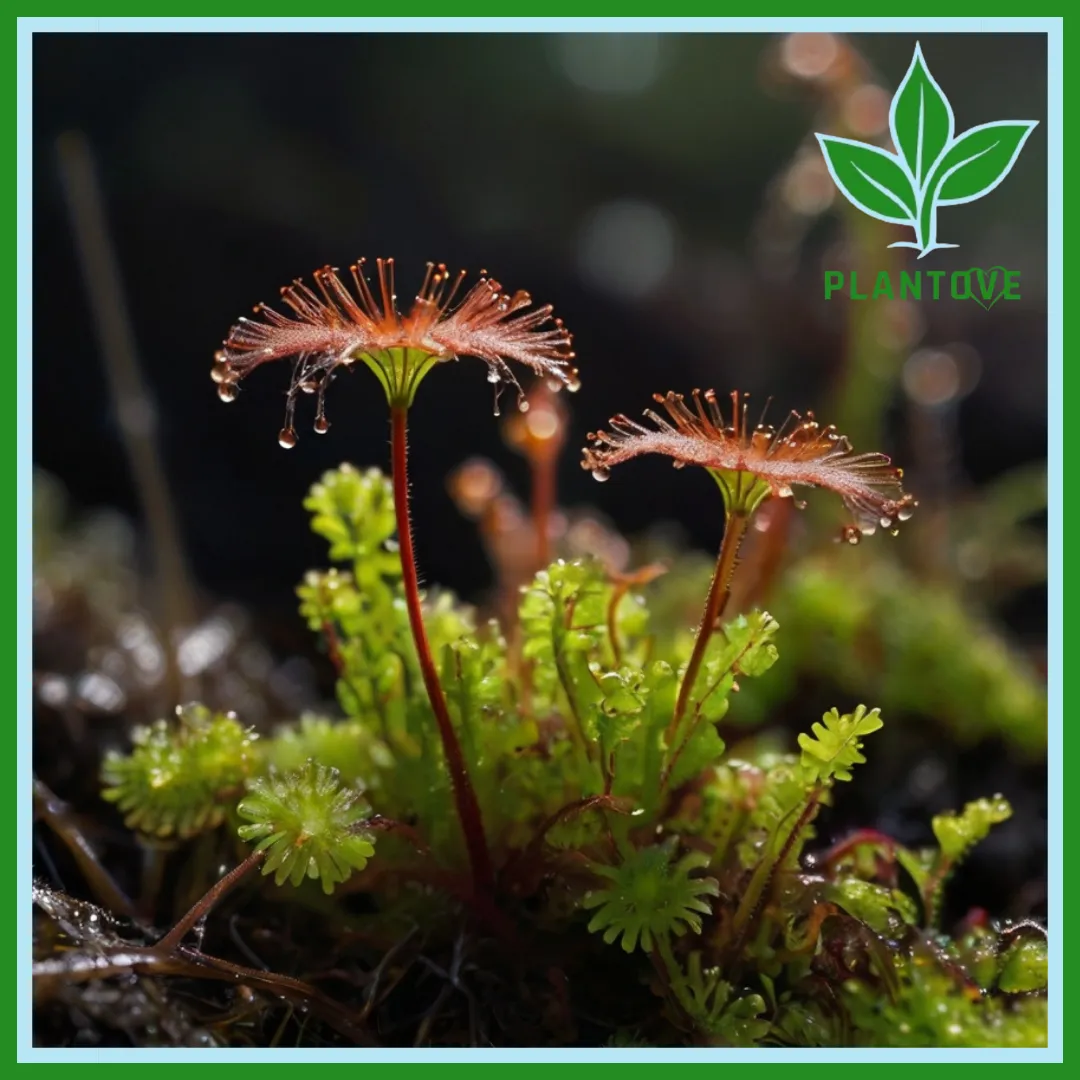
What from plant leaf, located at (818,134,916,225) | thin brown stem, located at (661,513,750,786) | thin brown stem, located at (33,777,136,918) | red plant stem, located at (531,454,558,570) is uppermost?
plant leaf, located at (818,134,916,225)

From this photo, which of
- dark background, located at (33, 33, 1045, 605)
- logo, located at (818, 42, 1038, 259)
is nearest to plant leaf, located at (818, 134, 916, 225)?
logo, located at (818, 42, 1038, 259)

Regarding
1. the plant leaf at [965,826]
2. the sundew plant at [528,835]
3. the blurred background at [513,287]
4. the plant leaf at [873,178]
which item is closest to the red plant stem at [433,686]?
the sundew plant at [528,835]

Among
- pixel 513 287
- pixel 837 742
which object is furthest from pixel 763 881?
pixel 513 287

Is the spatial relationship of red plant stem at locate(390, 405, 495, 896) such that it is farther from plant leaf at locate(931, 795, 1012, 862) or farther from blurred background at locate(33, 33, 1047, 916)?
blurred background at locate(33, 33, 1047, 916)

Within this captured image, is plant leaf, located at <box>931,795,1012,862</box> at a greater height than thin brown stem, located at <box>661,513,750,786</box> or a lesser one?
lesser

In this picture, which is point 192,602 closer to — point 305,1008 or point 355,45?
point 305,1008

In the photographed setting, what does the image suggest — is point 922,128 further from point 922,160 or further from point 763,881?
point 763,881

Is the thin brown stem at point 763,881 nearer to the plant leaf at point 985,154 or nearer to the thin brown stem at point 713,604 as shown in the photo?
the thin brown stem at point 713,604
